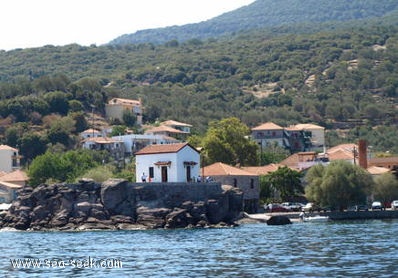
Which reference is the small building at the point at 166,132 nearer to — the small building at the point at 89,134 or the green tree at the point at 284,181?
the small building at the point at 89,134

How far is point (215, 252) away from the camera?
171 feet

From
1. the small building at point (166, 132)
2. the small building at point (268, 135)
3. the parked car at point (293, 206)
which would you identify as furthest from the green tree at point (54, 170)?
the small building at point (268, 135)

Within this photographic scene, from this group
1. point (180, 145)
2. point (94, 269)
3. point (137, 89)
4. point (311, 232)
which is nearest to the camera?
point (94, 269)

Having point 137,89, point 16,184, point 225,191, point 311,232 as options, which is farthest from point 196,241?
point 137,89

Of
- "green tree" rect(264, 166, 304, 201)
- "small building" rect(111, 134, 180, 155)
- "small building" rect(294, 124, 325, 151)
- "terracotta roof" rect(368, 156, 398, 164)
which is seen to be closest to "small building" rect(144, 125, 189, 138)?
"small building" rect(111, 134, 180, 155)

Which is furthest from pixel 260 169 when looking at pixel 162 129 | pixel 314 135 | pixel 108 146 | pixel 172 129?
pixel 314 135

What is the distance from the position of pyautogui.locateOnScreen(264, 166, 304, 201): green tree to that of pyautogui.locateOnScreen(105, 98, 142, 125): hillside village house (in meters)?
58.9

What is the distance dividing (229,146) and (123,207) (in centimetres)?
3245

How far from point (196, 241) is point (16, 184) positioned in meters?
53.6

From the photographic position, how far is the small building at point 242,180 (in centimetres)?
9475

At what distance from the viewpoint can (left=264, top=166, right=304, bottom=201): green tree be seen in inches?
3969

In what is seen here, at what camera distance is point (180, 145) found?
86188mm

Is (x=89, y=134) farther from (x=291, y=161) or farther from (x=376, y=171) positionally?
(x=376, y=171)

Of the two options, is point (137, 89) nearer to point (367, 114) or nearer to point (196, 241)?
point (367, 114)
